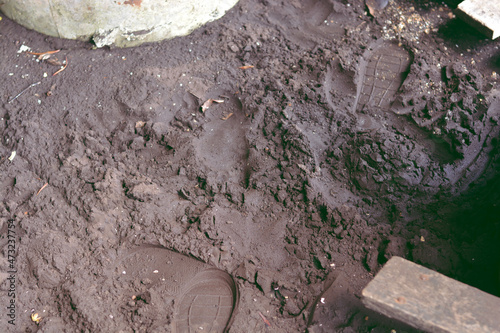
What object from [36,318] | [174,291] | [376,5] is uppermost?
[376,5]

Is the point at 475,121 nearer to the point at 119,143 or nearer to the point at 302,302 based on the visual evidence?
the point at 302,302

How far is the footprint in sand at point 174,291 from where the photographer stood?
2236 mm

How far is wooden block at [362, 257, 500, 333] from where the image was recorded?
1.87 meters

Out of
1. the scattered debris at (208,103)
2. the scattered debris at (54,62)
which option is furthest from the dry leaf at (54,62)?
the scattered debris at (208,103)

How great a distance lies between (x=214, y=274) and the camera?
241 cm

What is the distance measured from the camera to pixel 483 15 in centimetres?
330

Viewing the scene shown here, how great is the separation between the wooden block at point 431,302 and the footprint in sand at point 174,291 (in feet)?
2.68

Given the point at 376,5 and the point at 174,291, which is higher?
the point at 376,5

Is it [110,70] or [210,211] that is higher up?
[110,70]

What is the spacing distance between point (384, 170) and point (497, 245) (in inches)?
30.7

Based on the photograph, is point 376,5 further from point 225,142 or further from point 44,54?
point 44,54

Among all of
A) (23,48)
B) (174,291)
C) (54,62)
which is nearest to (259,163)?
(174,291)

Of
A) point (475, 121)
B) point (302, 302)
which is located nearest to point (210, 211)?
point (302, 302)

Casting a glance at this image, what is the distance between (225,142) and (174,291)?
110 cm
